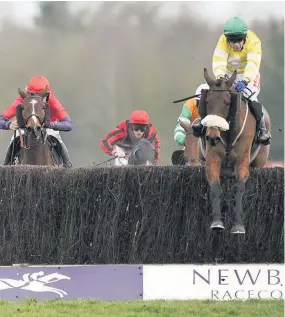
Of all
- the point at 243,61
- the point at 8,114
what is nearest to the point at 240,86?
the point at 243,61

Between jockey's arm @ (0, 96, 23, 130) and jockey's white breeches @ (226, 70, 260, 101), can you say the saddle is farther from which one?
jockey's white breeches @ (226, 70, 260, 101)

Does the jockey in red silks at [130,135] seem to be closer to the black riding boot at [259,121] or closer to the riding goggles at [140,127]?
the riding goggles at [140,127]

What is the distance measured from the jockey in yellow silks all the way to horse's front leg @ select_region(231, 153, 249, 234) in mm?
764

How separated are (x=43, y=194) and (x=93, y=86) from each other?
7.82 m

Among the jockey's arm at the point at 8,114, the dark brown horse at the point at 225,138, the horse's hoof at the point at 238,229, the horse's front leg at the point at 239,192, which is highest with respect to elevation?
the jockey's arm at the point at 8,114

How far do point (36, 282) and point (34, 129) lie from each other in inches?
96.5

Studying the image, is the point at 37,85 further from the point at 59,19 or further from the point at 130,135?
the point at 59,19

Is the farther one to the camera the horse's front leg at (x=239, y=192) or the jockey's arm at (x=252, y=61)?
the jockey's arm at (x=252, y=61)

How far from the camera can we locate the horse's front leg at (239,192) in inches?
312

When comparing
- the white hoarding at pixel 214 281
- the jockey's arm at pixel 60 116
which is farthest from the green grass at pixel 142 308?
the jockey's arm at pixel 60 116

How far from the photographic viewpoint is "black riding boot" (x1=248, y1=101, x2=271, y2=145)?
902 cm

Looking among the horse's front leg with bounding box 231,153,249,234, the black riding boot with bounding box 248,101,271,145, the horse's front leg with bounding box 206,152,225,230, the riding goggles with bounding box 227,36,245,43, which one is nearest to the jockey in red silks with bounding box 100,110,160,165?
the riding goggles with bounding box 227,36,245,43

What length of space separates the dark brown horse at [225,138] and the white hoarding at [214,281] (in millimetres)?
328

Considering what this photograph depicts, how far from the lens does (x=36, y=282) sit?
25.3 feet
